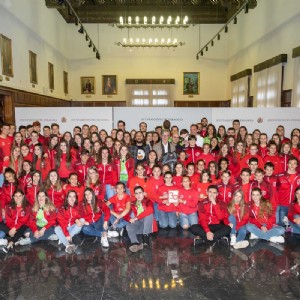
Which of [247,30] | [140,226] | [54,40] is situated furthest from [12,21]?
[247,30]

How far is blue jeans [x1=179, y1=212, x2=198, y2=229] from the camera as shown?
20.1 feet

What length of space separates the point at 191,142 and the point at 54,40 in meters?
13.3

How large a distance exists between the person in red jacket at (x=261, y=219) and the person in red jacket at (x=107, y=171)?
9.12 ft

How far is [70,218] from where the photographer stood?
5.59 metres

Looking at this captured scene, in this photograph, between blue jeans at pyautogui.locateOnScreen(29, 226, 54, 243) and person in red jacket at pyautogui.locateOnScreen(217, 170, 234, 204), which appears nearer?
blue jeans at pyautogui.locateOnScreen(29, 226, 54, 243)

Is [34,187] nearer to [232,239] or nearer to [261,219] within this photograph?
[232,239]

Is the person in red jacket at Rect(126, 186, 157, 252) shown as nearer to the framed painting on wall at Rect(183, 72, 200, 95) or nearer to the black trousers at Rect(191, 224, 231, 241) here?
the black trousers at Rect(191, 224, 231, 241)

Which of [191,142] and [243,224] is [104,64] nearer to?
[191,142]

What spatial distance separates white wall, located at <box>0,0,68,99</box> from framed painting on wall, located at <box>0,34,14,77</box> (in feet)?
0.75

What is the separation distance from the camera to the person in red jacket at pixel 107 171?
671 centimetres

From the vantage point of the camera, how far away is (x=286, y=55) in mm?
12734

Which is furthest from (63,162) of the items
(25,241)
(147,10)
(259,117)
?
(147,10)

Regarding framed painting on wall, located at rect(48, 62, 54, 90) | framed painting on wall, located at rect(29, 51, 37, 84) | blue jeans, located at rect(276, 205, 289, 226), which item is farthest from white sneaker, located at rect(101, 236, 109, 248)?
framed painting on wall, located at rect(48, 62, 54, 90)

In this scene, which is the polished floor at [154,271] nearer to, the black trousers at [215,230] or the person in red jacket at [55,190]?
the black trousers at [215,230]
